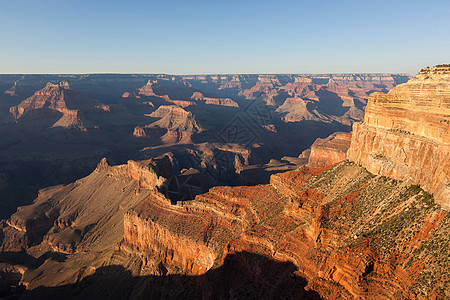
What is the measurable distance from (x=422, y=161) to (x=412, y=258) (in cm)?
1305

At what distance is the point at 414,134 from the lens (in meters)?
40.1

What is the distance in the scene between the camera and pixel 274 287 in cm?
3797

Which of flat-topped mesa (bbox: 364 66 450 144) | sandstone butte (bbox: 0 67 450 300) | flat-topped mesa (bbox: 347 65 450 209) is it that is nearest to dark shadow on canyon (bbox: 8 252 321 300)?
sandstone butte (bbox: 0 67 450 300)

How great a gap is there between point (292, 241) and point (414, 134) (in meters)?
22.5

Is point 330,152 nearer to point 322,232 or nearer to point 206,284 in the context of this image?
point 322,232

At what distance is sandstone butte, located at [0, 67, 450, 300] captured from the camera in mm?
31562

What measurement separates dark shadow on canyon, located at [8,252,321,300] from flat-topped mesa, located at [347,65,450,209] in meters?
20.0

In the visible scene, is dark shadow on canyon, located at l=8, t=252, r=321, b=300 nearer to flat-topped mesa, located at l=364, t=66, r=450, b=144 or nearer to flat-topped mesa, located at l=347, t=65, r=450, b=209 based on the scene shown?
flat-topped mesa, located at l=347, t=65, r=450, b=209

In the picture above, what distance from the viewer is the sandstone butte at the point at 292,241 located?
3156cm

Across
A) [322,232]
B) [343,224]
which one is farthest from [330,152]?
[322,232]

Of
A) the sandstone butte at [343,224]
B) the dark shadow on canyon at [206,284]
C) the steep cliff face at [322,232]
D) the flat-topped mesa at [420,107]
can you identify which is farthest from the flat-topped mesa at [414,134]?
the dark shadow on canyon at [206,284]

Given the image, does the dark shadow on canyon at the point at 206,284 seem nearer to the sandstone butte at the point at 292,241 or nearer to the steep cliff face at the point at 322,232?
the sandstone butte at the point at 292,241

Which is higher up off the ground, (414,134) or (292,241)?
(414,134)

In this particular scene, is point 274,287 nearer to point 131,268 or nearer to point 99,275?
point 131,268
